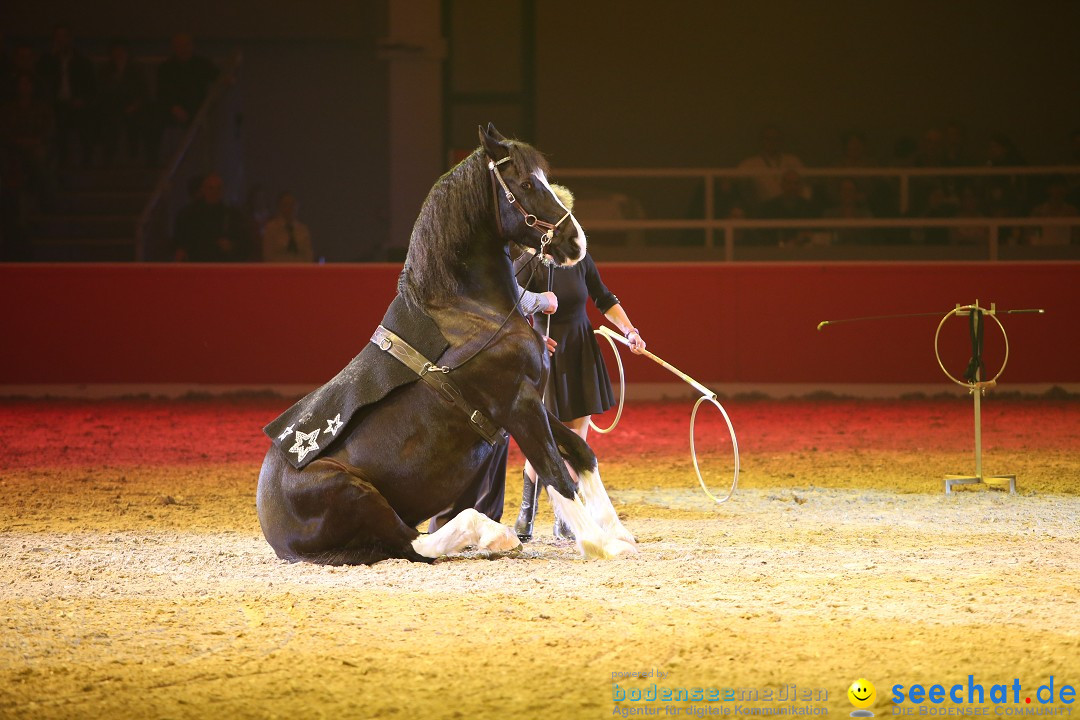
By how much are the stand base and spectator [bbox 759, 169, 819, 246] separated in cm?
754

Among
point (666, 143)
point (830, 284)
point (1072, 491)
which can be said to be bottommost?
point (1072, 491)

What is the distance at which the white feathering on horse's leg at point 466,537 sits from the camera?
18.9ft

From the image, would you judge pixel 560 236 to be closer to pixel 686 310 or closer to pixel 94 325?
pixel 686 310

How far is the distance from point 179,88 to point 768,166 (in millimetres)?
7929

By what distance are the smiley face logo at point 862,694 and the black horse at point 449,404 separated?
208 centimetres

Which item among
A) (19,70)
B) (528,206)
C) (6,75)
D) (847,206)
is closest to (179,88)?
(19,70)

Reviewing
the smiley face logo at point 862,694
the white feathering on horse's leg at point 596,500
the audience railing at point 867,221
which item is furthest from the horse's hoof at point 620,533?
the audience railing at point 867,221

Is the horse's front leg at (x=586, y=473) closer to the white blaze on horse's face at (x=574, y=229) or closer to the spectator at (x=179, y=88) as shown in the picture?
the white blaze on horse's face at (x=574, y=229)

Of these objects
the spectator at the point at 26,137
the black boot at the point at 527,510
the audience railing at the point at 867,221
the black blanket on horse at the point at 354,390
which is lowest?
the black boot at the point at 527,510

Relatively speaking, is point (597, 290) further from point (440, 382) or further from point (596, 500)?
point (440, 382)

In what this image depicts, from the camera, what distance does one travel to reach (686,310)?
14.4m

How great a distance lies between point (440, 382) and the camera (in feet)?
18.2

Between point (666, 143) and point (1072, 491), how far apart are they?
1173cm

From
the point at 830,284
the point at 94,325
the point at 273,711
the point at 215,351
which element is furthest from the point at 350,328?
the point at 273,711
